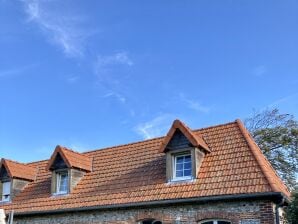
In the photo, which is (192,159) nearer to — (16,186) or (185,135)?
(185,135)

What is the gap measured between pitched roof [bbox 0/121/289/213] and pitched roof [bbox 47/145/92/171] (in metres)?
0.45

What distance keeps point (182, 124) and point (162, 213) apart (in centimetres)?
357

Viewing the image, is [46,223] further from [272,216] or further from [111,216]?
[272,216]

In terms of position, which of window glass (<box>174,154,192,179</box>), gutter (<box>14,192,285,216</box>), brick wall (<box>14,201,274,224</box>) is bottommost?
brick wall (<box>14,201,274,224</box>)

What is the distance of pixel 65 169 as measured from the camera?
64.1ft

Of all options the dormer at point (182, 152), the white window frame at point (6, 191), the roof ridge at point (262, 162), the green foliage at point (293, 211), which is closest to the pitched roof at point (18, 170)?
the white window frame at point (6, 191)

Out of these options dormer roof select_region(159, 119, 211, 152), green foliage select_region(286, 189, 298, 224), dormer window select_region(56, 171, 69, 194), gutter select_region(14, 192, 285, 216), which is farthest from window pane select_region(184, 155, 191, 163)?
dormer window select_region(56, 171, 69, 194)

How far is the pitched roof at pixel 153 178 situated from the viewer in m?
14.4

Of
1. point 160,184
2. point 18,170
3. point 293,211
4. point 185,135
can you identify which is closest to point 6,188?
point 18,170

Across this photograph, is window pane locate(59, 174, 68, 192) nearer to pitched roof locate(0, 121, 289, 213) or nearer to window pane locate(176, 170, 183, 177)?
pitched roof locate(0, 121, 289, 213)

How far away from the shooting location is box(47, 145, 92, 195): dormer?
19.2m

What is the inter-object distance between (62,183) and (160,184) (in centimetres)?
583

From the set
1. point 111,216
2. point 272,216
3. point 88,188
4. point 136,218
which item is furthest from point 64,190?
point 272,216

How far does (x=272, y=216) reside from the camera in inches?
Result: 511
